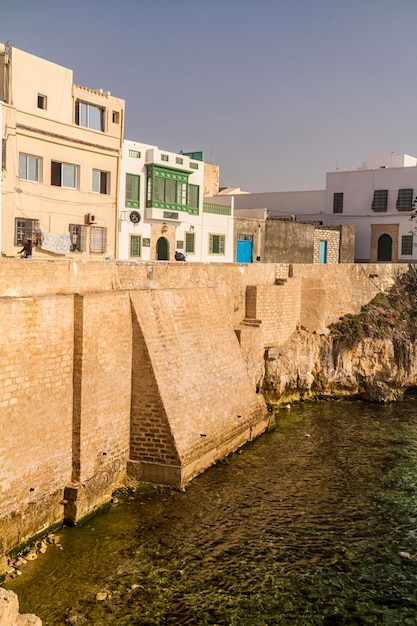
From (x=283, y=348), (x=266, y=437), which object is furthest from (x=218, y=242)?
(x=266, y=437)

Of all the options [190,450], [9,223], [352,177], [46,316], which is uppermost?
[352,177]

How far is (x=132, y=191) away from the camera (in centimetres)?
2442

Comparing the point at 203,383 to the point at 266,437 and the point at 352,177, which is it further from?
the point at 352,177

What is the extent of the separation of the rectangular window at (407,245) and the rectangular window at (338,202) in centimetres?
371

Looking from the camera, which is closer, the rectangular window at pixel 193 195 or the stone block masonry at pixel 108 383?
the stone block masonry at pixel 108 383

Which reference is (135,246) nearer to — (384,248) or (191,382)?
(191,382)

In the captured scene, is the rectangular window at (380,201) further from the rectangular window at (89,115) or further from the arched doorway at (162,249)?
the rectangular window at (89,115)

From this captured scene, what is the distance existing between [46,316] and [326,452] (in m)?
7.92

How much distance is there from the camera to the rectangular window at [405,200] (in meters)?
31.8

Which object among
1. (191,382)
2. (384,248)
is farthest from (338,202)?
(191,382)

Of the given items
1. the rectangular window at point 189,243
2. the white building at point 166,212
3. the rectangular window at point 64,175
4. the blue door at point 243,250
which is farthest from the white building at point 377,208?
the rectangular window at point 64,175

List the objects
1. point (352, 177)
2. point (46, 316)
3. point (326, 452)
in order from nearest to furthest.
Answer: point (46, 316), point (326, 452), point (352, 177)

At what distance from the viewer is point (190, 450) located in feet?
41.5

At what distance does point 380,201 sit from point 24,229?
63.9 ft
